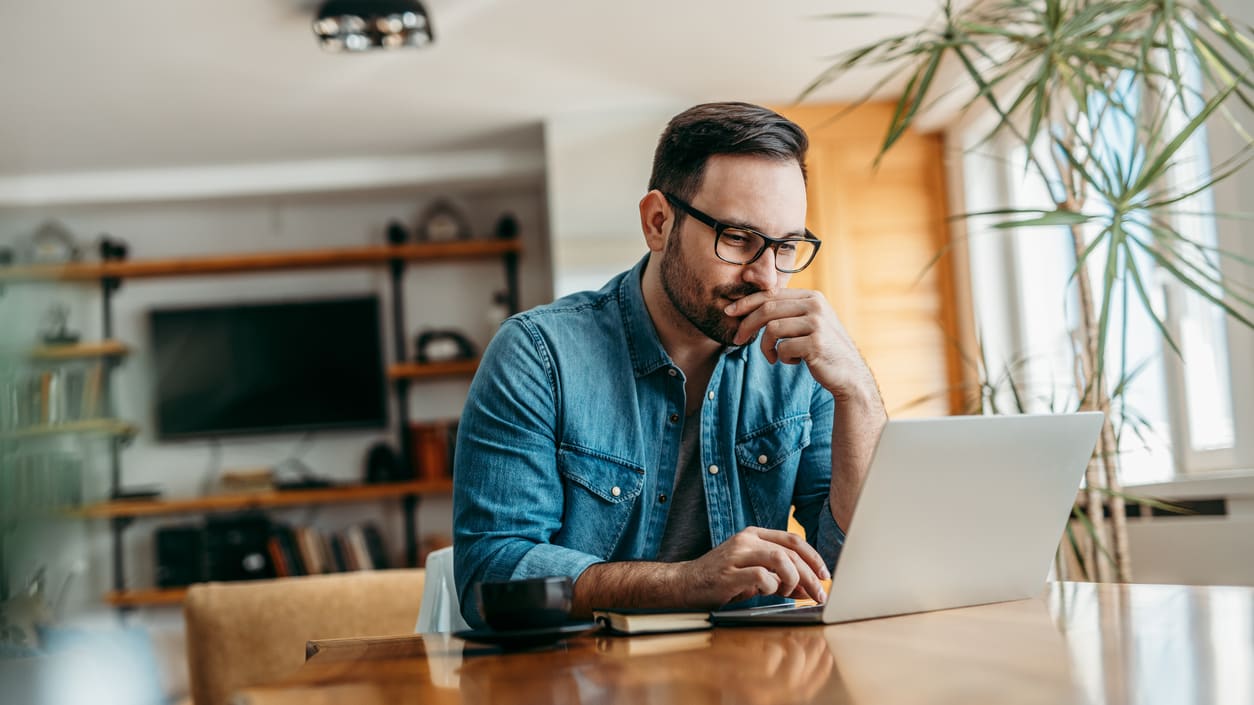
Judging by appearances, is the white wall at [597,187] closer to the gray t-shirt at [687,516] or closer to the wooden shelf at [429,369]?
the wooden shelf at [429,369]

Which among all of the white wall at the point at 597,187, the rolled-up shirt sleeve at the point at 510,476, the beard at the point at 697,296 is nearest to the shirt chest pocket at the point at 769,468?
the beard at the point at 697,296

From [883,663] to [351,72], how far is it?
148 inches

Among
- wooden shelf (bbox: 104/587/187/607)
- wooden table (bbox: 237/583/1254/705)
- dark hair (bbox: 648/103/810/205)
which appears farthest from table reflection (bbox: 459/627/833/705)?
wooden shelf (bbox: 104/587/187/607)

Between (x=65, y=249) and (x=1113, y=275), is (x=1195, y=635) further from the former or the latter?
(x=65, y=249)

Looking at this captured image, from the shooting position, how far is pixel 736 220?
1436mm

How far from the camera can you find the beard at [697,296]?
1449 mm

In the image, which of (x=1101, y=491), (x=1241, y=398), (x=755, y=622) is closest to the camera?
(x=755, y=622)

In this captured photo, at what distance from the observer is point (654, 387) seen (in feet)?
4.91

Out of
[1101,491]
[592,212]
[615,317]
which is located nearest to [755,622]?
[615,317]

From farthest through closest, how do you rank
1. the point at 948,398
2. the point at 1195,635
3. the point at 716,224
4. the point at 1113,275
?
the point at 948,398
the point at 1113,275
the point at 716,224
the point at 1195,635

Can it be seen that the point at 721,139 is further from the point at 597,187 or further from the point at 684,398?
the point at 597,187

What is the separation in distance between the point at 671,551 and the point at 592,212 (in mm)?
3336

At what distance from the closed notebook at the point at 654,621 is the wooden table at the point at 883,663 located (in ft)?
0.05

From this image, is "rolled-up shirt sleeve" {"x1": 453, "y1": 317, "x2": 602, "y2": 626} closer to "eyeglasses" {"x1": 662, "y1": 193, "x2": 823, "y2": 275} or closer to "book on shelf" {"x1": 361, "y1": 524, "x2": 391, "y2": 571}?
"eyeglasses" {"x1": 662, "y1": 193, "x2": 823, "y2": 275}
